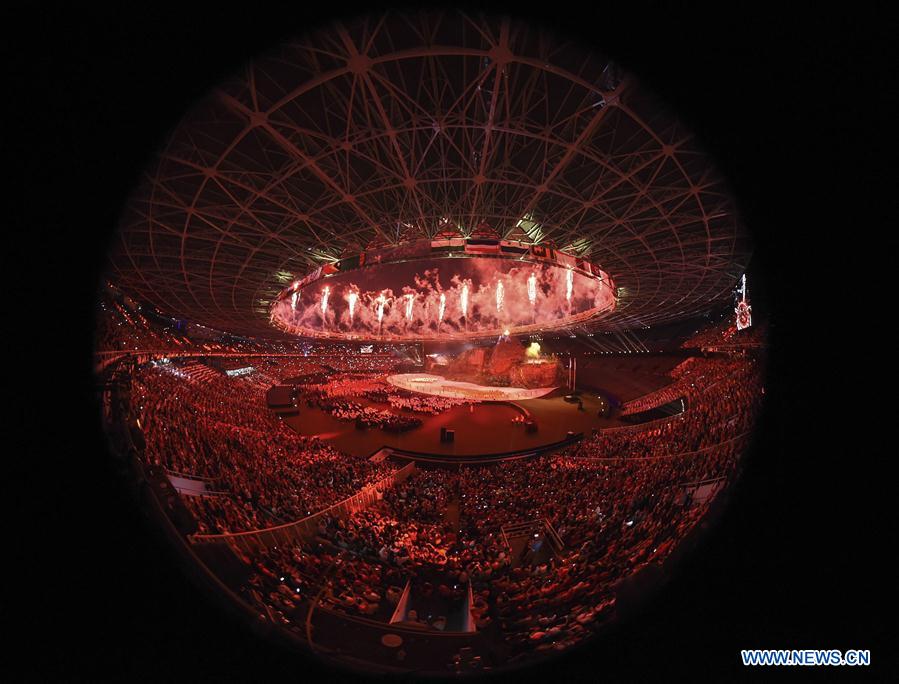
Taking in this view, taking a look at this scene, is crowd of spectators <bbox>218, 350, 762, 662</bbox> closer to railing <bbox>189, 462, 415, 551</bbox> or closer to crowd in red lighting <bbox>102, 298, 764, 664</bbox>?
crowd in red lighting <bbox>102, 298, 764, 664</bbox>

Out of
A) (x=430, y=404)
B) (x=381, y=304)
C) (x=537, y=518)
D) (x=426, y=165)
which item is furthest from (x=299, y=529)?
(x=381, y=304)

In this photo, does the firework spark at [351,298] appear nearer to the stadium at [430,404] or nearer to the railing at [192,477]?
the stadium at [430,404]

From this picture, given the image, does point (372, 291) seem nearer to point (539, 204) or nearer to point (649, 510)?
point (539, 204)

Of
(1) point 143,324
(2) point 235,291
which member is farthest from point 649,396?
(1) point 143,324

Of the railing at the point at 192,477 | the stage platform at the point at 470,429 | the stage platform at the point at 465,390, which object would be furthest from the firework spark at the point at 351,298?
the railing at the point at 192,477

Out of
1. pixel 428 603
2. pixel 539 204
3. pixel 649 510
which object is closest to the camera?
pixel 428 603

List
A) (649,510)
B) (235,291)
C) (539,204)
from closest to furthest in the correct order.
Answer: (649,510), (539,204), (235,291)

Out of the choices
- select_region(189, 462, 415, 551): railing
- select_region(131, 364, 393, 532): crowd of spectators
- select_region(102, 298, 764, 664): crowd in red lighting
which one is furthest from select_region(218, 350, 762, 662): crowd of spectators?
select_region(131, 364, 393, 532): crowd of spectators
